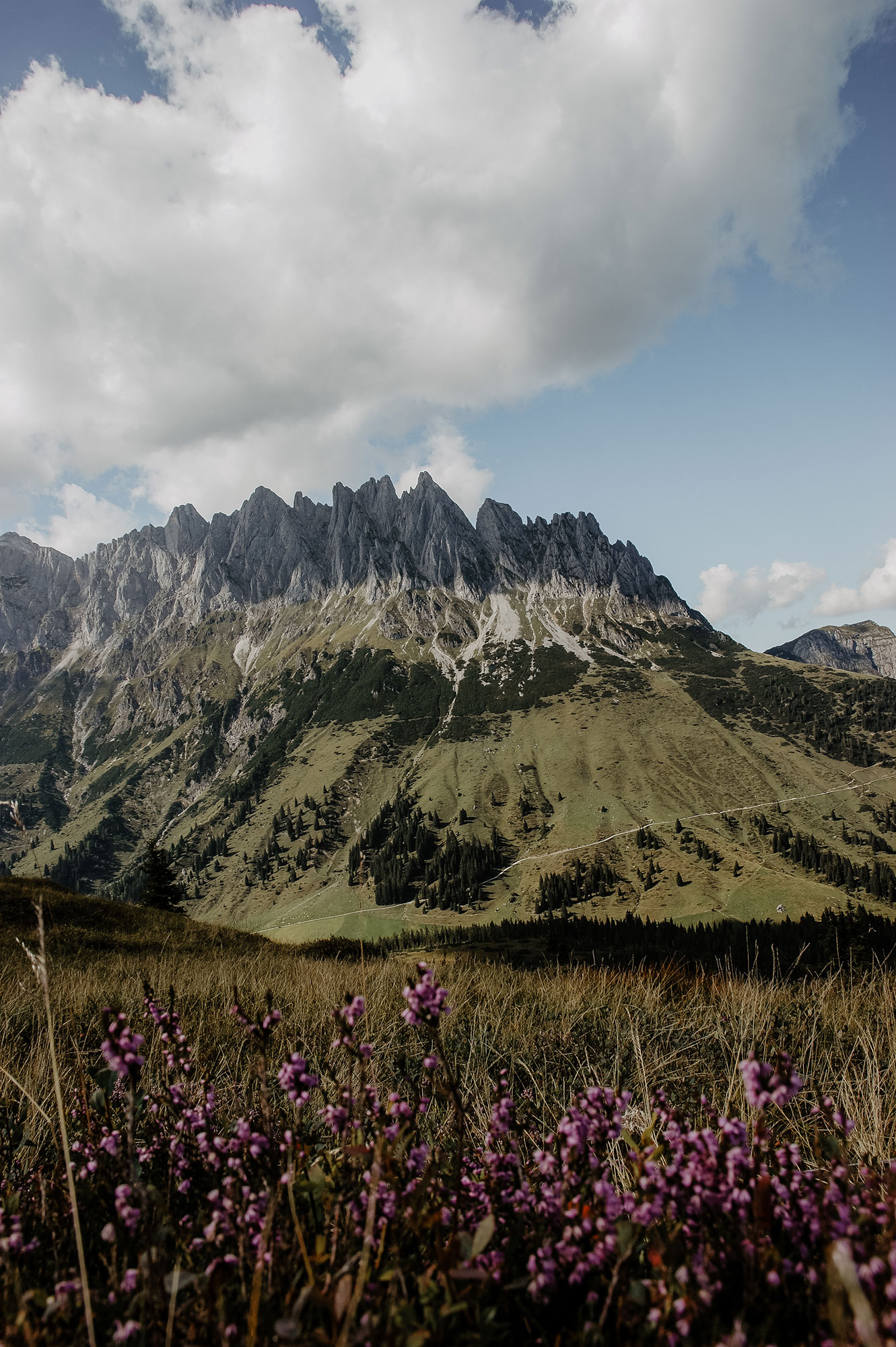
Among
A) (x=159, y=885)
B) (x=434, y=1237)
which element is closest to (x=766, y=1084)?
(x=434, y=1237)

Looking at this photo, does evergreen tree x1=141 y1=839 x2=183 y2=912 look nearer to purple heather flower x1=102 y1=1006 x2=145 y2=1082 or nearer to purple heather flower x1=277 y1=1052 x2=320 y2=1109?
purple heather flower x1=102 y1=1006 x2=145 y2=1082

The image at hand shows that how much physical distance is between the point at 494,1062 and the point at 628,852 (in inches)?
7975

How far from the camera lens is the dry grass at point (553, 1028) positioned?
5.45m

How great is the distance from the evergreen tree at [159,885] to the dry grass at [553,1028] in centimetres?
4561

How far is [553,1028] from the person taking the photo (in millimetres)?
7227

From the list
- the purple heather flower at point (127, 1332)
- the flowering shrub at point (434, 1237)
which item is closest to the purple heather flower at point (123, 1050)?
the flowering shrub at point (434, 1237)

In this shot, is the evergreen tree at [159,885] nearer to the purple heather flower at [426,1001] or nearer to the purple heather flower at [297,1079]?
the purple heather flower at [297,1079]

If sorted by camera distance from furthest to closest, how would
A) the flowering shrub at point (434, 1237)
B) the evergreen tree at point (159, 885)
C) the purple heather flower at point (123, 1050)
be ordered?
1. the evergreen tree at point (159, 885)
2. the purple heather flower at point (123, 1050)
3. the flowering shrub at point (434, 1237)

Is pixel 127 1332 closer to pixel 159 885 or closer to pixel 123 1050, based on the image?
pixel 123 1050

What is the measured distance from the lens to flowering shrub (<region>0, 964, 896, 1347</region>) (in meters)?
1.98

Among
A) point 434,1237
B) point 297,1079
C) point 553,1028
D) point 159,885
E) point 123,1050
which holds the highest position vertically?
point 123,1050

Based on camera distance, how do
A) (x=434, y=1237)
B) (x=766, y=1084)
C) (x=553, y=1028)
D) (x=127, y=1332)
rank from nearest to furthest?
(x=127, y=1332) < (x=766, y=1084) < (x=434, y=1237) < (x=553, y=1028)

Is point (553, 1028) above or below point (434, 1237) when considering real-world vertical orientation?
below

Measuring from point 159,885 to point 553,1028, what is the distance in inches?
2243
